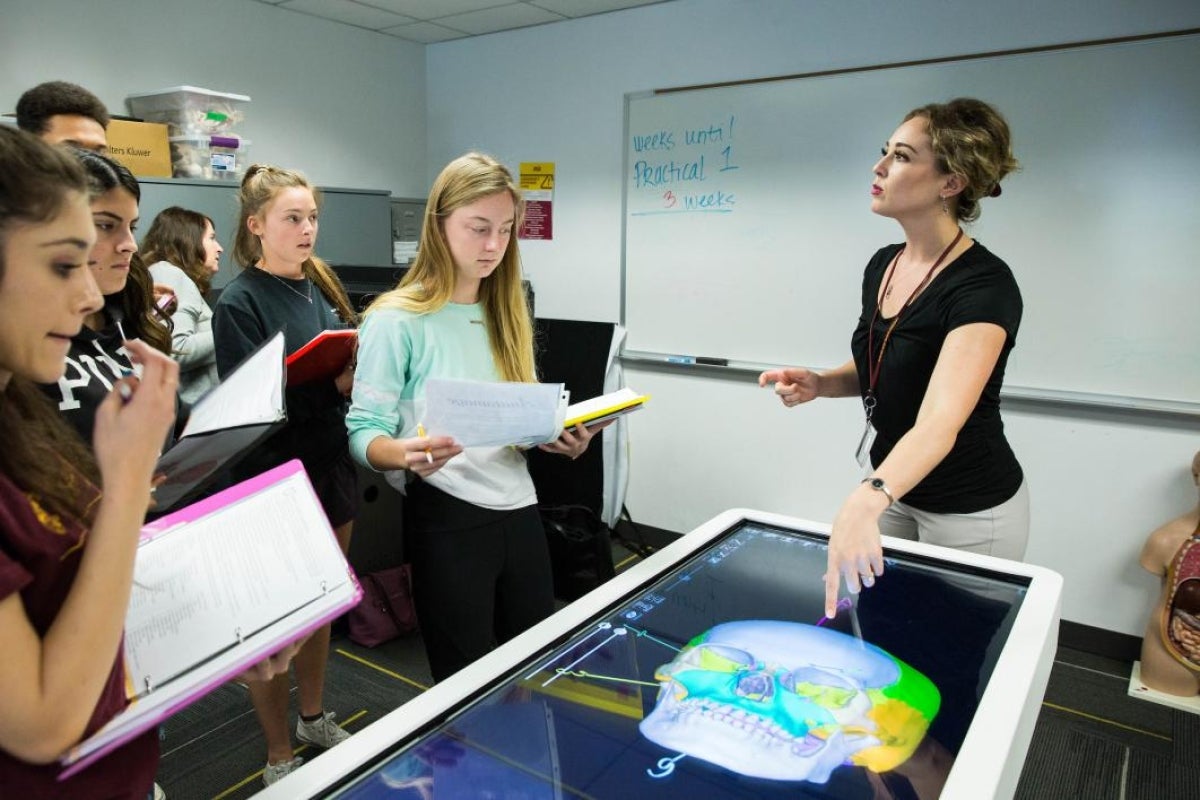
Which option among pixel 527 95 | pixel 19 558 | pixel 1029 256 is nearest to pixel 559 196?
pixel 527 95

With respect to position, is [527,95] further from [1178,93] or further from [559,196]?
[1178,93]

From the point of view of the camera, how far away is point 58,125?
1.92 metres

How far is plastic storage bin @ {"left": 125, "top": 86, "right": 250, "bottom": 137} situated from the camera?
312 cm

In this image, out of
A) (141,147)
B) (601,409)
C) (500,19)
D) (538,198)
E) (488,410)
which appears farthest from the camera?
(538,198)

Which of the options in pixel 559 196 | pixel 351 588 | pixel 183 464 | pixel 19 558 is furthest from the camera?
pixel 559 196

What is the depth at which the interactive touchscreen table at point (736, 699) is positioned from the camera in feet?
2.85

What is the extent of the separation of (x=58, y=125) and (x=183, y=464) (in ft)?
4.42

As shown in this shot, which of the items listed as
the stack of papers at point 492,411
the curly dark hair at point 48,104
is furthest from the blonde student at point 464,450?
the curly dark hair at point 48,104

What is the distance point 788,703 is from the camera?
40.1 inches

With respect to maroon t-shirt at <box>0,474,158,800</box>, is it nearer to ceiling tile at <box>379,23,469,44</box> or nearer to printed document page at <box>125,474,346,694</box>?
printed document page at <box>125,474,346,694</box>

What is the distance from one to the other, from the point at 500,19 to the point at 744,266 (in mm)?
1730

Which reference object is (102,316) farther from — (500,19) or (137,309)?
(500,19)

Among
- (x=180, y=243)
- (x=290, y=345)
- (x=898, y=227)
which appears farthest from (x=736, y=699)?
(x=180, y=243)

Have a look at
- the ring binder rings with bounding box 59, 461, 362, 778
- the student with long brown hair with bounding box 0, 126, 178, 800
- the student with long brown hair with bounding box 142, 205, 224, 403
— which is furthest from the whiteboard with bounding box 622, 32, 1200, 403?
the student with long brown hair with bounding box 0, 126, 178, 800
